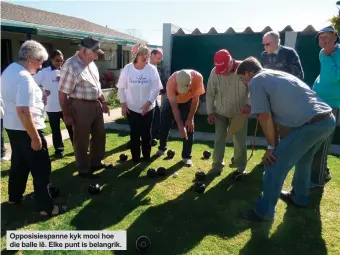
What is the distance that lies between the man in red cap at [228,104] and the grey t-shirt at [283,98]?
1.04 metres

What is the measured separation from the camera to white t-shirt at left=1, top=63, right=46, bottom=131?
282 centimetres

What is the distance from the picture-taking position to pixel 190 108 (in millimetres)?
4836

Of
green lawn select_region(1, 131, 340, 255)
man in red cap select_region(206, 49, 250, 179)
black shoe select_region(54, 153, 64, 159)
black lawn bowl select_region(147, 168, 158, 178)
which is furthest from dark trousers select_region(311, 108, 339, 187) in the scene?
black shoe select_region(54, 153, 64, 159)

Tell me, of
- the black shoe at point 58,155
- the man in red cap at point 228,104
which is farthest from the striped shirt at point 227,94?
the black shoe at point 58,155

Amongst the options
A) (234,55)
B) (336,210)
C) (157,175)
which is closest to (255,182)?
(336,210)

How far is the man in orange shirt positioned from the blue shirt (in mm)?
1674

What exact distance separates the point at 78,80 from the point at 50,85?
152 cm

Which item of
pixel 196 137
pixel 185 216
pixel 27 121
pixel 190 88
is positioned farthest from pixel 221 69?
pixel 196 137

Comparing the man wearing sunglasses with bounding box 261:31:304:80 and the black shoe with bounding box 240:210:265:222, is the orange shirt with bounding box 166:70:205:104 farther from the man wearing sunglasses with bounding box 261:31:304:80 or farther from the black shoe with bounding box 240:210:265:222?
the black shoe with bounding box 240:210:265:222

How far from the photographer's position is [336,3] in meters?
7.83

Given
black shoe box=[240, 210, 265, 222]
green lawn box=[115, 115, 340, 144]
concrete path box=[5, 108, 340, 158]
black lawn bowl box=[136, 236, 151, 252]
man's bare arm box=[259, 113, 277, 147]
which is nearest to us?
black lawn bowl box=[136, 236, 151, 252]

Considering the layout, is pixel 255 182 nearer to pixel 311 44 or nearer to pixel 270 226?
pixel 270 226

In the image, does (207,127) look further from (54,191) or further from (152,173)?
(54,191)

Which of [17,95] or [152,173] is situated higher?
[17,95]
